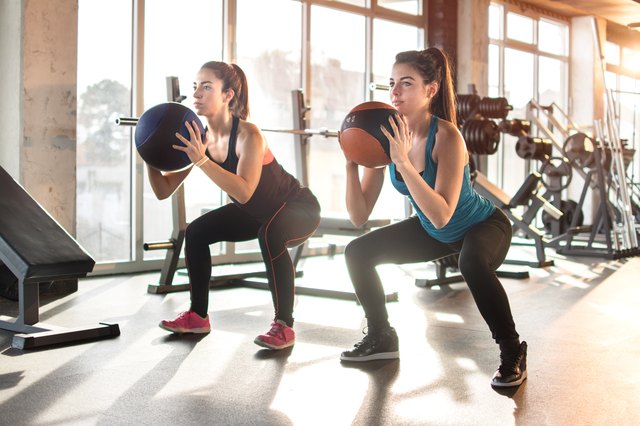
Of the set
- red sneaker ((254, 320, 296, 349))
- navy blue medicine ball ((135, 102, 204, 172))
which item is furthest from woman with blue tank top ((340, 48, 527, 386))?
navy blue medicine ball ((135, 102, 204, 172))

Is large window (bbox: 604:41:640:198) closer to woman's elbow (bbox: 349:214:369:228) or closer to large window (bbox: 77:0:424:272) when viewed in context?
large window (bbox: 77:0:424:272)

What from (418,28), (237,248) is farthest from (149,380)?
(418,28)

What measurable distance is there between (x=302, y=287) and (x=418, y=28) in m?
4.62

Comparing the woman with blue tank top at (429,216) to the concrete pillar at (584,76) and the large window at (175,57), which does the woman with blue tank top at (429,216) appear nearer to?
the large window at (175,57)

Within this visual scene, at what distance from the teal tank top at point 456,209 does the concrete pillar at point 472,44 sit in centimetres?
608

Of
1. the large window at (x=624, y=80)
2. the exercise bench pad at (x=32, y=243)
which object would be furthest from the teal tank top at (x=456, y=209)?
the large window at (x=624, y=80)

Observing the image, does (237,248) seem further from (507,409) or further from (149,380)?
(507,409)

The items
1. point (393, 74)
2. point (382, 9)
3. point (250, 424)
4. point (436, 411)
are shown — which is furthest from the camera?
point (382, 9)

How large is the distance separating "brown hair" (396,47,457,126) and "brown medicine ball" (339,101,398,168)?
0.18 m

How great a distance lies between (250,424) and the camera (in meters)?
2.01

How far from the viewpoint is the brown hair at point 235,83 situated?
2.96 metres

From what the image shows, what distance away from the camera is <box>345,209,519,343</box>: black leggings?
2.36 metres

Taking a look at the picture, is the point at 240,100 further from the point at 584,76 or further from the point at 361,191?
the point at 584,76

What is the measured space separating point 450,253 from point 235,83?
112 cm
